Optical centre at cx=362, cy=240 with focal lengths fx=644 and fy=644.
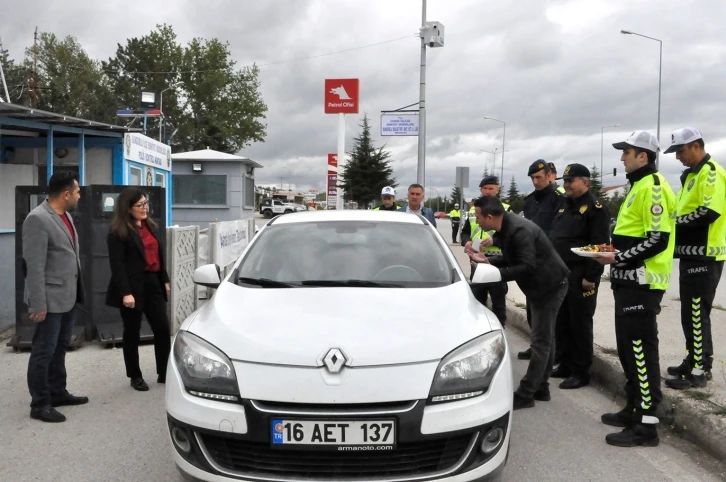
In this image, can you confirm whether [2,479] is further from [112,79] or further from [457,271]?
[112,79]

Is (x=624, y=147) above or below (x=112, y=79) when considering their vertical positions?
below

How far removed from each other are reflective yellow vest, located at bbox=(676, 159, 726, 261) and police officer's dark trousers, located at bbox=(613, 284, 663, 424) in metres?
1.03

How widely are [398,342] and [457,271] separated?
4.02 ft

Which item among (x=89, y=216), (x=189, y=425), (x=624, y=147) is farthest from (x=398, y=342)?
(x=89, y=216)

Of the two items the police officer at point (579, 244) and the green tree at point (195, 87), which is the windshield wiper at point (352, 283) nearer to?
the police officer at point (579, 244)

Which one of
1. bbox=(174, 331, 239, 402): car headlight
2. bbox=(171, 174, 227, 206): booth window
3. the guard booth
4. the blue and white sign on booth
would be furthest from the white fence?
bbox=(171, 174, 227, 206): booth window

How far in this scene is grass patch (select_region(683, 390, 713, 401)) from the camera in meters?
4.51

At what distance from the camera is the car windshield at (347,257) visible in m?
3.97

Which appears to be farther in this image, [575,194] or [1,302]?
[1,302]

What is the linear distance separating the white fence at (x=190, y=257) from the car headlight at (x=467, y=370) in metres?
5.14

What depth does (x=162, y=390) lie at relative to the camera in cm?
547

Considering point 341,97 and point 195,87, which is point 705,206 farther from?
point 195,87

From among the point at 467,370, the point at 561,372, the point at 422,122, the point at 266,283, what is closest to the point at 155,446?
the point at 266,283

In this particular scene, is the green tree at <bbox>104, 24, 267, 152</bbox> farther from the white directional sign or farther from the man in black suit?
the man in black suit
